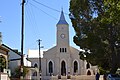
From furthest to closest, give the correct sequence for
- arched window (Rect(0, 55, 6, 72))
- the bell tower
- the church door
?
the bell tower < the church door < arched window (Rect(0, 55, 6, 72))

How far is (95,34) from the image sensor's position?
3544cm

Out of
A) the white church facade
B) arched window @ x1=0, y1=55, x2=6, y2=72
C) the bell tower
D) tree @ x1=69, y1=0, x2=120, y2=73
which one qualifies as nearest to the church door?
the white church facade

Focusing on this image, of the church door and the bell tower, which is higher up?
the bell tower

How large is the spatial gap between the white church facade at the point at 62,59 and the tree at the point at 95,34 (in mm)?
62182

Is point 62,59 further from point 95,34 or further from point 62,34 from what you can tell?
point 95,34

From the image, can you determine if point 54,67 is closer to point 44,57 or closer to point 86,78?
point 44,57

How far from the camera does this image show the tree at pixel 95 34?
35.1 metres

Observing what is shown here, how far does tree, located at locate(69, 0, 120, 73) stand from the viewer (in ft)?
115

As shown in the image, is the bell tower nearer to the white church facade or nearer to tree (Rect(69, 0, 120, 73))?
the white church facade

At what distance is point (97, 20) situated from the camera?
34.8 metres

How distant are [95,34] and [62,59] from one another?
6786 cm

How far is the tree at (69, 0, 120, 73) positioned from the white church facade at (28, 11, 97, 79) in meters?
62.2

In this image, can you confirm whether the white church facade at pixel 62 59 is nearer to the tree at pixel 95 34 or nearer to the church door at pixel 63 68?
the church door at pixel 63 68

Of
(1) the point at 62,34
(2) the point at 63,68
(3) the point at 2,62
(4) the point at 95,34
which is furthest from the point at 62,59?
(4) the point at 95,34
